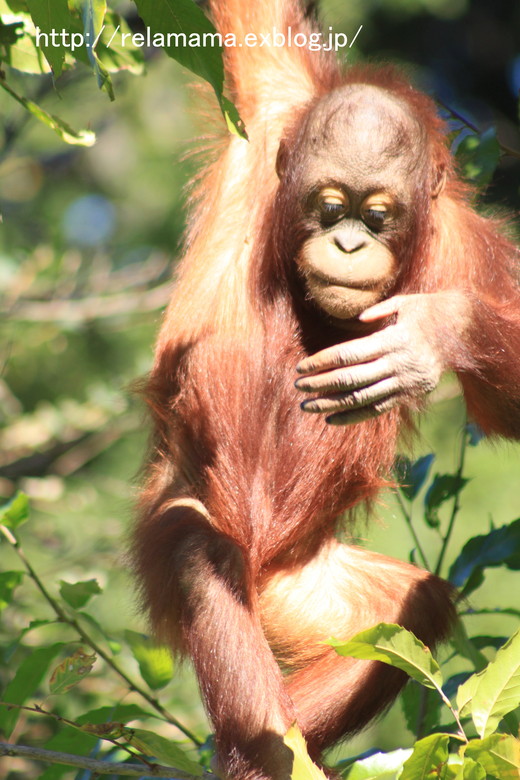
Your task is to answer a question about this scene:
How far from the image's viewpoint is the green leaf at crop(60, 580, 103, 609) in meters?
2.75

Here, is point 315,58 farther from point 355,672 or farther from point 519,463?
point 519,463

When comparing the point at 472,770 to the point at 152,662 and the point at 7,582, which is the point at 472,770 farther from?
the point at 7,582

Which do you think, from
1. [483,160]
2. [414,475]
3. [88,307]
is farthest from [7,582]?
[88,307]

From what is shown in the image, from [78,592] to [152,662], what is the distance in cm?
35

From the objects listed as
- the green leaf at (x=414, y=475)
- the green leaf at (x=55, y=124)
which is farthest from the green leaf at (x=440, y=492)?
the green leaf at (x=55, y=124)

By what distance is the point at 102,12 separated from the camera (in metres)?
1.84

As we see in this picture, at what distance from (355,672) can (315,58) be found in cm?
209

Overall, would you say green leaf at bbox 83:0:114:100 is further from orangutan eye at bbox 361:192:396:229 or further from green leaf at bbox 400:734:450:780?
green leaf at bbox 400:734:450:780

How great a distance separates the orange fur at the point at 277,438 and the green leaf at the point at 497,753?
87 cm

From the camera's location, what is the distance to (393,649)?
1.86 metres

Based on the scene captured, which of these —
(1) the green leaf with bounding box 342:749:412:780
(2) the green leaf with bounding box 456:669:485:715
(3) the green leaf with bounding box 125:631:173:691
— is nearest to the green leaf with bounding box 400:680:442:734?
(1) the green leaf with bounding box 342:749:412:780

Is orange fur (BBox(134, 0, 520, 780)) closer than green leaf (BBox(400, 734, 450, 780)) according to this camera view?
No

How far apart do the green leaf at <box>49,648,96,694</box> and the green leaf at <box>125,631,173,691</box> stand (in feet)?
1.13

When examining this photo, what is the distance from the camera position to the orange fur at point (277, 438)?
270cm
